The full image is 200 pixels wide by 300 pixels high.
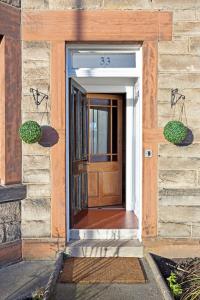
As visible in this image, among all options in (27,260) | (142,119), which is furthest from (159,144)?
(27,260)

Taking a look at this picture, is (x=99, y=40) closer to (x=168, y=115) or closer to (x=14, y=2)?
(x=14, y=2)

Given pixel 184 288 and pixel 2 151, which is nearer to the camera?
pixel 184 288

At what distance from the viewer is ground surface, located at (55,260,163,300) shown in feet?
14.0

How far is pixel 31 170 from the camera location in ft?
18.4

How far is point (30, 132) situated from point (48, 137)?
1.29 ft

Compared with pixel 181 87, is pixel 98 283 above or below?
below

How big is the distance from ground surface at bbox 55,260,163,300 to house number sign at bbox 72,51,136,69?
312 centimetres

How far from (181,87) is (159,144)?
845 mm

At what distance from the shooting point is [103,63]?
6012 mm

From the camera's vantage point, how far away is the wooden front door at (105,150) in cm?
804

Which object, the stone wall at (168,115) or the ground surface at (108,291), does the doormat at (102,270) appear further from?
the stone wall at (168,115)

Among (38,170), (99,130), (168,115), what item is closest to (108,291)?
(38,170)

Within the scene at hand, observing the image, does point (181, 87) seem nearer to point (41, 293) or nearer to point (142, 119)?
point (142, 119)

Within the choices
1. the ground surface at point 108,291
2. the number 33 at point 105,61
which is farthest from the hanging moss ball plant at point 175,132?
the ground surface at point 108,291
